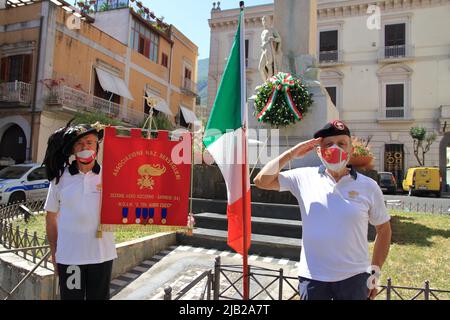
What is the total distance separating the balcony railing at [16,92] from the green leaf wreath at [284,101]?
14468 mm

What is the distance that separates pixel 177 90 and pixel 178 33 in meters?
4.58

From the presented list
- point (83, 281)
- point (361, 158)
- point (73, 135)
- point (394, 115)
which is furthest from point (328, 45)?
point (83, 281)

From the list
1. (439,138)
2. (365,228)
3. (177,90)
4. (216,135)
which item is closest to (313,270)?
(365,228)

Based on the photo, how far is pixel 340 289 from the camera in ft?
7.28

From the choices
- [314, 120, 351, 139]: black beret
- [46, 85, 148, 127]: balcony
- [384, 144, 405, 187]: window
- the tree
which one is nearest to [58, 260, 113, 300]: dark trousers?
[314, 120, 351, 139]: black beret

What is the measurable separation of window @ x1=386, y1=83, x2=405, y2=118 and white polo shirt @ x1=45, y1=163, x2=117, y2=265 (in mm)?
26856

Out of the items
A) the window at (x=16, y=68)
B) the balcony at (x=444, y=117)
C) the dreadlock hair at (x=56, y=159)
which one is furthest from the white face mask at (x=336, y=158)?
the balcony at (x=444, y=117)

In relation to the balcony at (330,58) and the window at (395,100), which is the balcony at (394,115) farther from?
the balcony at (330,58)

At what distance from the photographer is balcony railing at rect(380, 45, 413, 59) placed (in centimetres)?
2577

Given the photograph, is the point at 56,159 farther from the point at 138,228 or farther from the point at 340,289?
the point at 340,289

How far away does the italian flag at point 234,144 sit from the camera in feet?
9.83

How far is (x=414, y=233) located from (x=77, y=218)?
6496mm

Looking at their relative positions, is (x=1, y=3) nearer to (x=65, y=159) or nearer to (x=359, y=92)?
(x=65, y=159)

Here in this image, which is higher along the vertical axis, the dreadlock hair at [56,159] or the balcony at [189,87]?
the balcony at [189,87]
